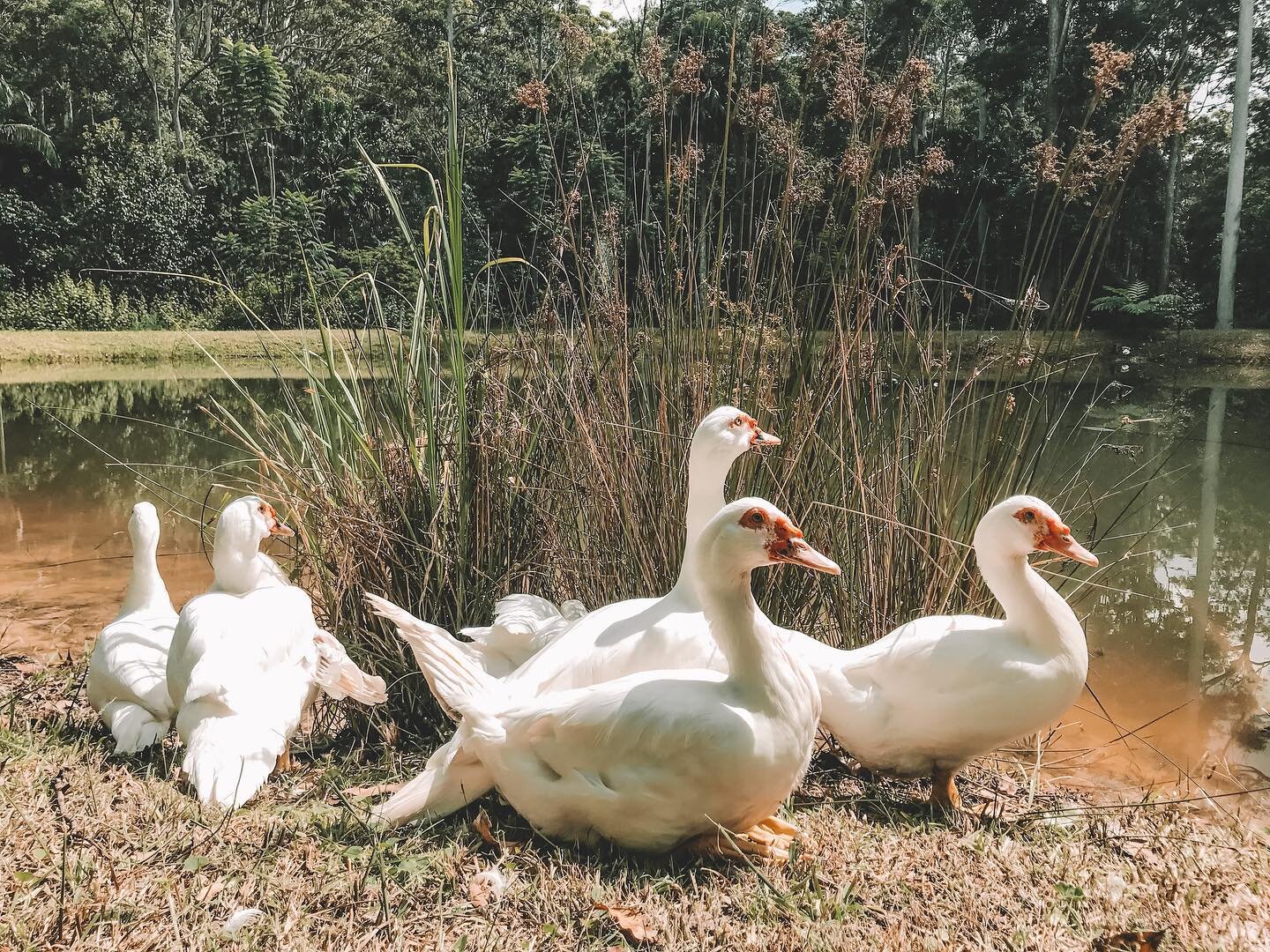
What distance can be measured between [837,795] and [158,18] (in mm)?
32439

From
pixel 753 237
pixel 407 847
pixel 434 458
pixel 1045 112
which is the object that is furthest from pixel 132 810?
pixel 1045 112

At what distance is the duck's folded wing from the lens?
263cm

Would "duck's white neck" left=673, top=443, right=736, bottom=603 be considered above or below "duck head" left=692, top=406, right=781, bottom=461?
below

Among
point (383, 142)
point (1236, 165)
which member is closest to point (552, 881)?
point (383, 142)

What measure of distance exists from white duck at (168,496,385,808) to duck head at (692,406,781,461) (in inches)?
46.9

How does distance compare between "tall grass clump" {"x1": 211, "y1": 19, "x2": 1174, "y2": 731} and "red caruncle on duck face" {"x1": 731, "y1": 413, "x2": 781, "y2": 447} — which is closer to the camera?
"red caruncle on duck face" {"x1": 731, "y1": 413, "x2": 781, "y2": 447}

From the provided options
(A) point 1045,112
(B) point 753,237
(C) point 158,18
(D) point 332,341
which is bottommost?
(D) point 332,341

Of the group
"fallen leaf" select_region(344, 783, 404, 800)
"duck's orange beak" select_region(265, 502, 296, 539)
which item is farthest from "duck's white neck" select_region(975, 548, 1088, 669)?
"duck's orange beak" select_region(265, 502, 296, 539)

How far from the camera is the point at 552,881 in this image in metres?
1.94

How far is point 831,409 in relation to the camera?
9.73ft

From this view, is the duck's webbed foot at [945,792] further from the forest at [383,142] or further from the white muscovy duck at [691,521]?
the forest at [383,142]

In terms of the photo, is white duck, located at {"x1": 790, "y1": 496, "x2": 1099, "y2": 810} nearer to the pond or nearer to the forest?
the pond

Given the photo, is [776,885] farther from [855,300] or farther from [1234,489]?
[1234,489]

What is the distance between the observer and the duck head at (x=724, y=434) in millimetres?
2643
